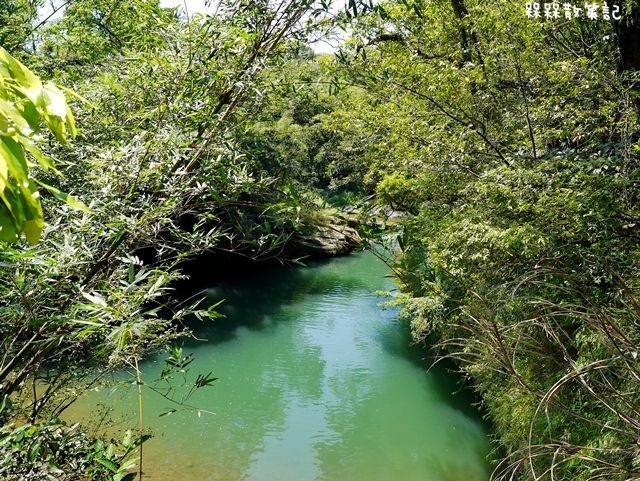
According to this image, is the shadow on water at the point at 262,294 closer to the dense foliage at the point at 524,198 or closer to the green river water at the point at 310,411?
the green river water at the point at 310,411

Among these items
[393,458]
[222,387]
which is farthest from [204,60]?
[222,387]

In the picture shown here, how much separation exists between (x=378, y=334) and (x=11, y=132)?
892 centimetres

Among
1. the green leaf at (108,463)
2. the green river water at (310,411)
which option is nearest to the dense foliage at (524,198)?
the green river water at (310,411)

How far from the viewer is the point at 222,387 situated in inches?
274

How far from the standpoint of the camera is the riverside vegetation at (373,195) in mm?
1298

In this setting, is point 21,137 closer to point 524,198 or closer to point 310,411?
point 524,198

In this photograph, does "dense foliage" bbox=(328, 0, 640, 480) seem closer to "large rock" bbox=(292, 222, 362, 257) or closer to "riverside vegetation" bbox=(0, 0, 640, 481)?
"riverside vegetation" bbox=(0, 0, 640, 481)

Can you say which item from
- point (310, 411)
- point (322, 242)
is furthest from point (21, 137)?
point (322, 242)

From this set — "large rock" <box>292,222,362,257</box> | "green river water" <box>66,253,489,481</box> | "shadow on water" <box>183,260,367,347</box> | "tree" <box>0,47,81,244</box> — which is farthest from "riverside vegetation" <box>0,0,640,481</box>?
"large rock" <box>292,222,362,257</box>

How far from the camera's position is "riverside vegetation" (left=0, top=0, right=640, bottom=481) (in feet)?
4.26

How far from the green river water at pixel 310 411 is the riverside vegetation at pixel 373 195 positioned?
92 cm

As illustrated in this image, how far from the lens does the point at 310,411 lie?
641cm

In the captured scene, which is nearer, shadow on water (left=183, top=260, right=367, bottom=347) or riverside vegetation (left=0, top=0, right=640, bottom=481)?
riverside vegetation (left=0, top=0, right=640, bottom=481)

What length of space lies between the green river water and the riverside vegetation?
0.92m
